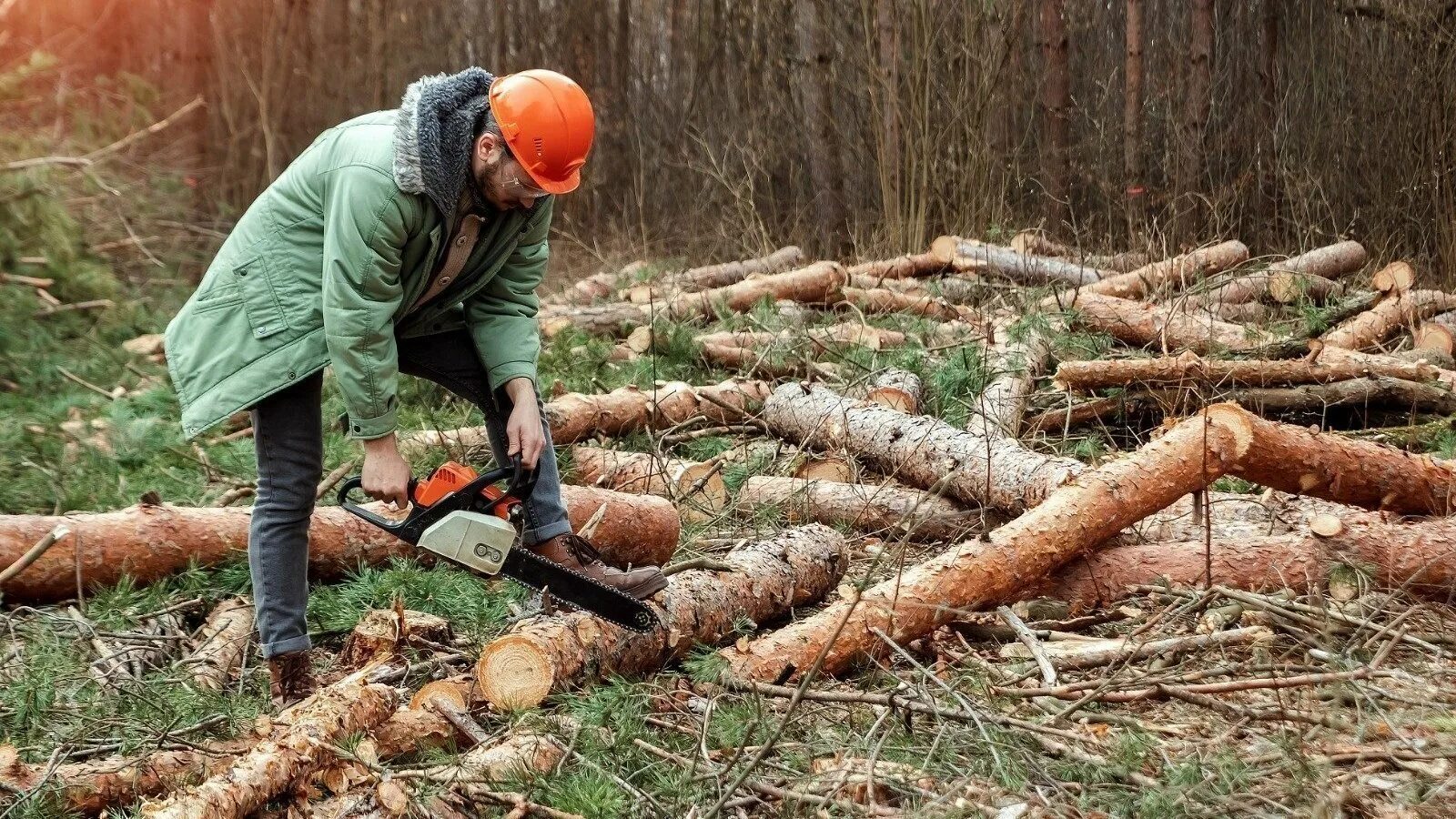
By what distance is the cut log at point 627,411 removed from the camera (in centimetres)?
568

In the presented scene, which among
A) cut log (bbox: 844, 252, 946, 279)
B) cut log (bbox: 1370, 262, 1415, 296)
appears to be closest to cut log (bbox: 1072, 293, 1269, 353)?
cut log (bbox: 1370, 262, 1415, 296)

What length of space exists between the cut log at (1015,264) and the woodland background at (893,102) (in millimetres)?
500

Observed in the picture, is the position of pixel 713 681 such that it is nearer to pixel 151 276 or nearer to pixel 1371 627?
pixel 1371 627

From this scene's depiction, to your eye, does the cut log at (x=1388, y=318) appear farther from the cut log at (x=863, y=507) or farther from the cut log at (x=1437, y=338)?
A: the cut log at (x=863, y=507)

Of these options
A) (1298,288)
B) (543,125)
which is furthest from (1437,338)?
(543,125)

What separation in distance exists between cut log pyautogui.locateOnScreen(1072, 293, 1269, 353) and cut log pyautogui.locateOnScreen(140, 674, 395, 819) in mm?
4775

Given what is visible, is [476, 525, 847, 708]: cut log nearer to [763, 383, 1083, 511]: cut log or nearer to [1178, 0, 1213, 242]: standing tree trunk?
[763, 383, 1083, 511]: cut log

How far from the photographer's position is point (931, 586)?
390 centimetres

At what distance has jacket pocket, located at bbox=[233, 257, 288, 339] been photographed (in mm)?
3451

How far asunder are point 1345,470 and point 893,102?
6880mm

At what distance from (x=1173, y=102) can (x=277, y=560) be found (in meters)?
10.3

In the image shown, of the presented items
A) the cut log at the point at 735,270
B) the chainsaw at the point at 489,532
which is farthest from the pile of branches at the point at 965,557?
the cut log at the point at 735,270

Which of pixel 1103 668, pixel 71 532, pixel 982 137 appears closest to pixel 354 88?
pixel 982 137

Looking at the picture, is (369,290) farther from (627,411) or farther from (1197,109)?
(1197,109)
